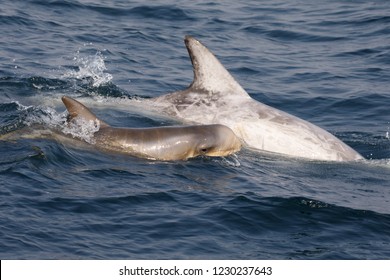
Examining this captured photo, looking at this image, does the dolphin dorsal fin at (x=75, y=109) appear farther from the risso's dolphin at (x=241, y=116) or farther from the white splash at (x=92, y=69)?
the white splash at (x=92, y=69)

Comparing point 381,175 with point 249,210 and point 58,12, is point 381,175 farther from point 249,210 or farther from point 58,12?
point 58,12

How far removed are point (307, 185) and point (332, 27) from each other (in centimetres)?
1386

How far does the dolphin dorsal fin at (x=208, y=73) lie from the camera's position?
16891 millimetres

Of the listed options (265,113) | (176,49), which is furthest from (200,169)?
(176,49)

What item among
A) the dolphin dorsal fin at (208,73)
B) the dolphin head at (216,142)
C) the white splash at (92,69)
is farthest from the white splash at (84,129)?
the white splash at (92,69)

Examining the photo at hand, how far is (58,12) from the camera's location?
90.0ft

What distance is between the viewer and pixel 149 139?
575 inches

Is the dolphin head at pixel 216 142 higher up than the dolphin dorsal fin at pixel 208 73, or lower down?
lower down

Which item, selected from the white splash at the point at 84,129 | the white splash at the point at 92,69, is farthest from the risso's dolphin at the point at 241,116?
the white splash at the point at 92,69

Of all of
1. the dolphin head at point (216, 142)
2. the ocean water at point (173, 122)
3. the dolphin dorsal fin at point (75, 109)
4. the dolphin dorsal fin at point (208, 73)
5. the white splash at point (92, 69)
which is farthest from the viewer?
the white splash at point (92, 69)

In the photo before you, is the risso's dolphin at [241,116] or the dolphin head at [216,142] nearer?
the dolphin head at [216,142]

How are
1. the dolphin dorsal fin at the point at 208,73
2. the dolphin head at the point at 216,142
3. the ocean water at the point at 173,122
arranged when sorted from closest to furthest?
the ocean water at the point at 173,122 < the dolphin head at the point at 216,142 < the dolphin dorsal fin at the point at 208,73

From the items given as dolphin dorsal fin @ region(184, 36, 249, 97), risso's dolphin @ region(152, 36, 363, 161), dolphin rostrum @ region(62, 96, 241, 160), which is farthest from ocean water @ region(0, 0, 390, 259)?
dolphin dorsal fin @ region(184, 36, 249, 97)

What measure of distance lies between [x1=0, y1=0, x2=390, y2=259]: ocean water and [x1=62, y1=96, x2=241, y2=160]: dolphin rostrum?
180 millimetres
